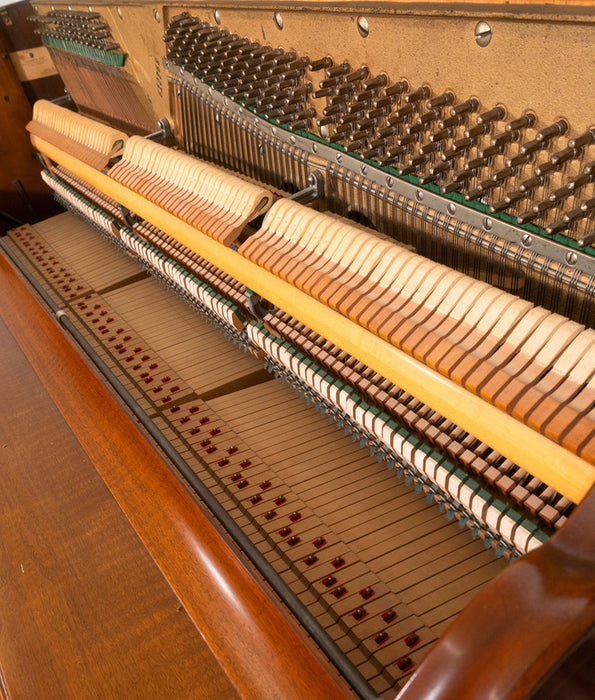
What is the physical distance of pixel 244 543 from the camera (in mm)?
2055

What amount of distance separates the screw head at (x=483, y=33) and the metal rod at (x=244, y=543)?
164 cm

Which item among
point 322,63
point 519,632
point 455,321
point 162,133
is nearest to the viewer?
point 519,632

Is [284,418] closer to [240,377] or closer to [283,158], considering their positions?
[240,377]

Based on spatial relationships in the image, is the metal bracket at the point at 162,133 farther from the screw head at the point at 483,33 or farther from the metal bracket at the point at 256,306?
the screw head at the point at 483,33

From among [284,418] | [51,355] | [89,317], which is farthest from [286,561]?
[89,317]

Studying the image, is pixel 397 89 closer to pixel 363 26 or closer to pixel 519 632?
pixel 363 26

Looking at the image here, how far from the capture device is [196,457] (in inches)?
102

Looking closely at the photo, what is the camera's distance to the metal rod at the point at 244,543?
5.49 ft

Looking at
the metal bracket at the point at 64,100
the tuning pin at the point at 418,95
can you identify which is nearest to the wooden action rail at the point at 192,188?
the tuning pin at the point at 418,95

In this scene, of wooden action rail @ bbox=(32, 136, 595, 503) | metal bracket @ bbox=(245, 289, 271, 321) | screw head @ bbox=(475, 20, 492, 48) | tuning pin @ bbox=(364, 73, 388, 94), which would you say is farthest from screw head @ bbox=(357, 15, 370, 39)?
metal bracket @ bbox=(245, 289, 271, 321)

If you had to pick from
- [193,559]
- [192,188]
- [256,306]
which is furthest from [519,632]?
[192,188]

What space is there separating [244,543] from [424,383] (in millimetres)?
816

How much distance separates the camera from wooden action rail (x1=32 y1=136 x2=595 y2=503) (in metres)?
1.41

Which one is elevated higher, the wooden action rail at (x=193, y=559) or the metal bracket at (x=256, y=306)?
the metal bracket at (x=256, y=306)
